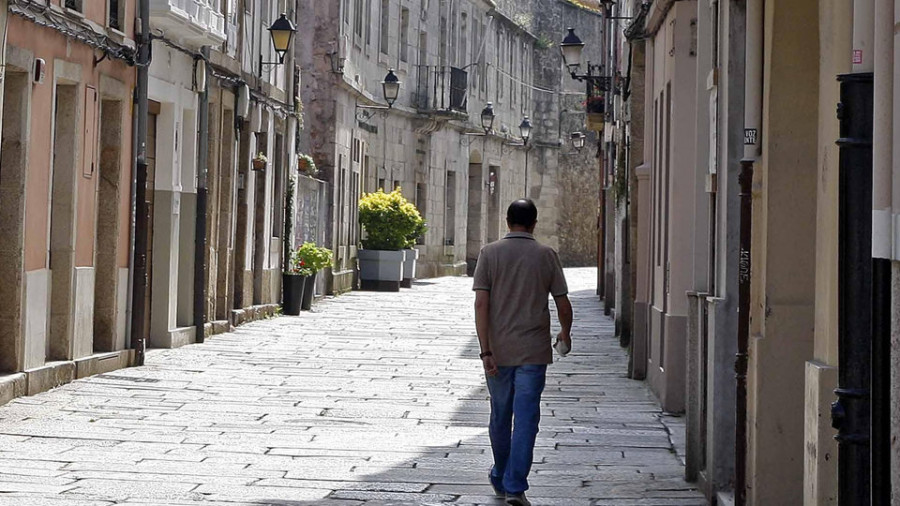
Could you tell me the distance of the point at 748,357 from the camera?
7551 millimetres

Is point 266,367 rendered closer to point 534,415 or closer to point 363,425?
point 363,425

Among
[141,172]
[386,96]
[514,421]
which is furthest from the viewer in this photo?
[386,96]

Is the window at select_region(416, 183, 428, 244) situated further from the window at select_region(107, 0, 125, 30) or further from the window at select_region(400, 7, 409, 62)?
the window at select_region(107, 0, 125, 30)

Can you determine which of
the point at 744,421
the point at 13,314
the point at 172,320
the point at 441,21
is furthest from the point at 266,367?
the point at 441,21

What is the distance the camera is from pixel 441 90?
40.7 m

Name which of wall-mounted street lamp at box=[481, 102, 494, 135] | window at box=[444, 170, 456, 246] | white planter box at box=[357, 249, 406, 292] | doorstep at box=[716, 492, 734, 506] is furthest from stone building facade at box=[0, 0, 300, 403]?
window at box=[444, 170, 456, 246]

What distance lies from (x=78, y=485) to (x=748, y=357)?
3.69 m

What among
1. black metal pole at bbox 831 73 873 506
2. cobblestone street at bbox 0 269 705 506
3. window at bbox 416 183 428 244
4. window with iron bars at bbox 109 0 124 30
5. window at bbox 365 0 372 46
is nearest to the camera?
black metal pole at bbox 831 73 873 506

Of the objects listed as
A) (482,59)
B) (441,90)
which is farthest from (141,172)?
(482,59)

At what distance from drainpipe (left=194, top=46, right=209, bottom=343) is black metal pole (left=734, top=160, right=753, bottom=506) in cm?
1210

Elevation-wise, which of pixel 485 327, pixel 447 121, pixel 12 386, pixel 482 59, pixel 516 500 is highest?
pixel 482 59

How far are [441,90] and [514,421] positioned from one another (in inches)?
1293

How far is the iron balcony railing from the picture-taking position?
39531 millimetres

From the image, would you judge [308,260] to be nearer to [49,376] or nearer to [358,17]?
[358,17]
